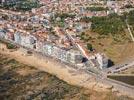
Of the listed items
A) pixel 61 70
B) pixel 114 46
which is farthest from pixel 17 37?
pixel 114 46

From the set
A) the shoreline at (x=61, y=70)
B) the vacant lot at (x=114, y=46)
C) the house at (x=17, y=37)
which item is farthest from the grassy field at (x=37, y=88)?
the house at (x=17, y=37)

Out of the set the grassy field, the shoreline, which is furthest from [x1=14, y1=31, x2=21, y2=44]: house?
the grassy field

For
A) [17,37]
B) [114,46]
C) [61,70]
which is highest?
[17,37]

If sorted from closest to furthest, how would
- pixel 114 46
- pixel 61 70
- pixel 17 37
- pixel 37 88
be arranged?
pixel 37 88
pixel 61 70
pixel 114 46
pixel 17 37

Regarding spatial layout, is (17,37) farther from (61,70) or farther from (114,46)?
(114,46)

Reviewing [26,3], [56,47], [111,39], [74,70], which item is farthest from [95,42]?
[26,3]

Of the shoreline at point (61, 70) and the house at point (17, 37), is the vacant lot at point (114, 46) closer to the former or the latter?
the shoreline at point (61, 70)
